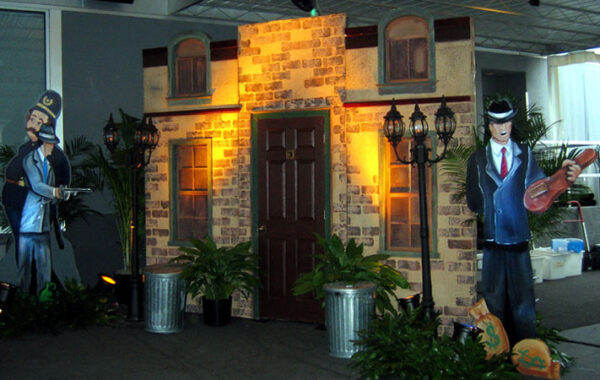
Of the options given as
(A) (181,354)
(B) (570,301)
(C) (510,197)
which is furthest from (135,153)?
(B) (570,301)

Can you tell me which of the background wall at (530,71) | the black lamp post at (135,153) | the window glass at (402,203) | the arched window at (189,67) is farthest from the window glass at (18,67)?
the background wall at (530,71)

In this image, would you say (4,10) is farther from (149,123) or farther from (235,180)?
(235,180)

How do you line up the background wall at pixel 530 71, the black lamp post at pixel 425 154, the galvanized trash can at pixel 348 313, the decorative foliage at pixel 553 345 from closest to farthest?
the decorative foliage at pixel 553 345, the black lamp post at pixel 425 154, the galvanized trash can at pixel 348 313, the background wall at pixel 530 71

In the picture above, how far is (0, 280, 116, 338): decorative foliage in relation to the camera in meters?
8.04

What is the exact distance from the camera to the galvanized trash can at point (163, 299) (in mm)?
8031

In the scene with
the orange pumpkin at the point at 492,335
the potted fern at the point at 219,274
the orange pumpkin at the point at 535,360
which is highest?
the potted fern at the point at 219,274

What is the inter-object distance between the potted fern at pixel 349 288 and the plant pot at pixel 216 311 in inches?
58.8

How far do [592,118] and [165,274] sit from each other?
16.0 m

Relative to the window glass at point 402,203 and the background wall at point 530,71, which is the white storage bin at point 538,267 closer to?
the window glass at point 402,203

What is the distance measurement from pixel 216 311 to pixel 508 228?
12.5ft

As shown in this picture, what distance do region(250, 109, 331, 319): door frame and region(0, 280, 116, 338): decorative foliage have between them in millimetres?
1965

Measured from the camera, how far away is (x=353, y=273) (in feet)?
23.3

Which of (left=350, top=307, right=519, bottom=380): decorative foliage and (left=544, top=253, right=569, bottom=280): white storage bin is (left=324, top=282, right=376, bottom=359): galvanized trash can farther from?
(left=544, top=253, right=569, bottom=280): white storage bin

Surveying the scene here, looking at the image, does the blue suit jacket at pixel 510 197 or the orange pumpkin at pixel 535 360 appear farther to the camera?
the blue suit jacket at pixel 510 197
